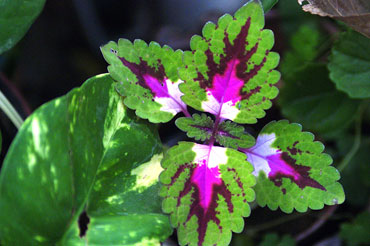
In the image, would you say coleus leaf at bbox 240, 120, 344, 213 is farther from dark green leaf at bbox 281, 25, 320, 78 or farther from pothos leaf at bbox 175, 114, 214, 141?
dark green leaf at bbox 281, 25, 320, 78

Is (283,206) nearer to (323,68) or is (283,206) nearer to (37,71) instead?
(323,68)

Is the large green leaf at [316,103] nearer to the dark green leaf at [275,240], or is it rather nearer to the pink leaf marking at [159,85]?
the dark green leaf at [275,240]

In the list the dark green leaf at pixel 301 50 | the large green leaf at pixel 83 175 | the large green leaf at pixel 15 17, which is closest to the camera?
the large green leaf at pixel 83 175

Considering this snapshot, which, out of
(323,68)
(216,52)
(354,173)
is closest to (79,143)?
(216,52)

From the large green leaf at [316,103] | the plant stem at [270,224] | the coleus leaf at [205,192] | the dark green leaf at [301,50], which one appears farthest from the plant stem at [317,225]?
the coleus leaf at [205,192]

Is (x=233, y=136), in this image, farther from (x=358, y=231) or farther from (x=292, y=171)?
(x=358, y=231)

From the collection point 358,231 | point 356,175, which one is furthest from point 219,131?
point 356,175

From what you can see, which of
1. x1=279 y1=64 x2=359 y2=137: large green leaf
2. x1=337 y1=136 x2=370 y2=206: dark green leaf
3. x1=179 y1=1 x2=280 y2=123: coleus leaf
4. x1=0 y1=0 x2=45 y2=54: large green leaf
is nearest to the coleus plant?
x1=179 y1=1 x2=280 y2=123: coleus leaf
